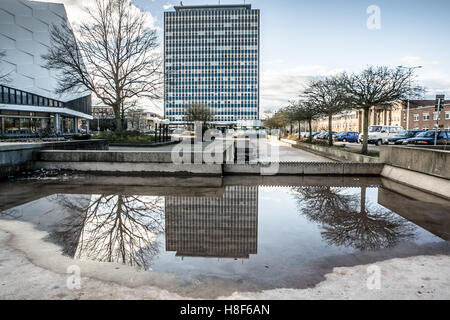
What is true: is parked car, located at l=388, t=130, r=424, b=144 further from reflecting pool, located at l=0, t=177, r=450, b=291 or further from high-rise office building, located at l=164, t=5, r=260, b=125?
high-rise office building, located at l=164, t=5, r=260, b=125

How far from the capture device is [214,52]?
134750 mm

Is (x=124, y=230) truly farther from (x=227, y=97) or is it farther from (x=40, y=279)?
(x=227, y=97)

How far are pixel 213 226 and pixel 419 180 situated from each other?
7.47 metres

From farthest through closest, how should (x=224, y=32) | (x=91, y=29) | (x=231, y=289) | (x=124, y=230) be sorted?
(x=224, y=32)
(x=91, y=29)
(x=124, y=230)
(x=231, y=289)

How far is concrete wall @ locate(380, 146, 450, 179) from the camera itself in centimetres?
852

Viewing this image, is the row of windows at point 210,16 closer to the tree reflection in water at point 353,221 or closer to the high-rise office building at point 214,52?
the high-rise office building at point 214,52

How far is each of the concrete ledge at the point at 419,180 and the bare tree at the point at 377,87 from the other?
4736 mm

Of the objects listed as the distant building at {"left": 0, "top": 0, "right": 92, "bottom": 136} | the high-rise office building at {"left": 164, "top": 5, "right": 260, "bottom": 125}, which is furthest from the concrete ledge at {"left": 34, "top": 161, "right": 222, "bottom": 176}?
the high-rise office building at {"left": 164, "top": 5, "right": 260, "bottom": 125}

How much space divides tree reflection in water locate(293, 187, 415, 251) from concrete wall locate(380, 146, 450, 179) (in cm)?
216

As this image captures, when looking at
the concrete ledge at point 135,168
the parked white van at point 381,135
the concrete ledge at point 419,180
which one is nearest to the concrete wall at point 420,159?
the concrete ledge at point 419,180
